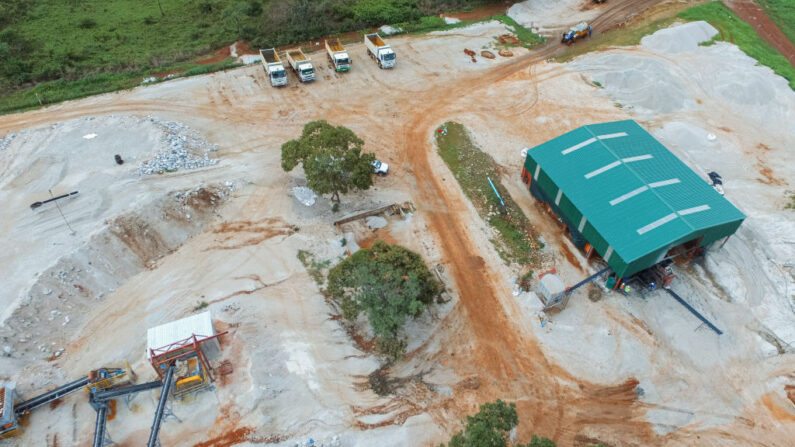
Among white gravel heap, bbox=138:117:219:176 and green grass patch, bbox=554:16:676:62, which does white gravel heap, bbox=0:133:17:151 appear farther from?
green grass patch, bbox=554:16:676:62

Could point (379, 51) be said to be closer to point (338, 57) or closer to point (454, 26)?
point (338, 57)

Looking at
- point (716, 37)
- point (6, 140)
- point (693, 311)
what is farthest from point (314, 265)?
point (716, 37)

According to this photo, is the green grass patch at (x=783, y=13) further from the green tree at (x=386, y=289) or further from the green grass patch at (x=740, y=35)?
the green tree at (x=386, y=289)

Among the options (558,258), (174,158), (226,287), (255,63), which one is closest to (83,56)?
(255,63)

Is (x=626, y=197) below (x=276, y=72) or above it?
below

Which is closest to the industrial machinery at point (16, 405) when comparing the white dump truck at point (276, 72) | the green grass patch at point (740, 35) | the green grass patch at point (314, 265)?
the green grass patch at point (314, 265)
